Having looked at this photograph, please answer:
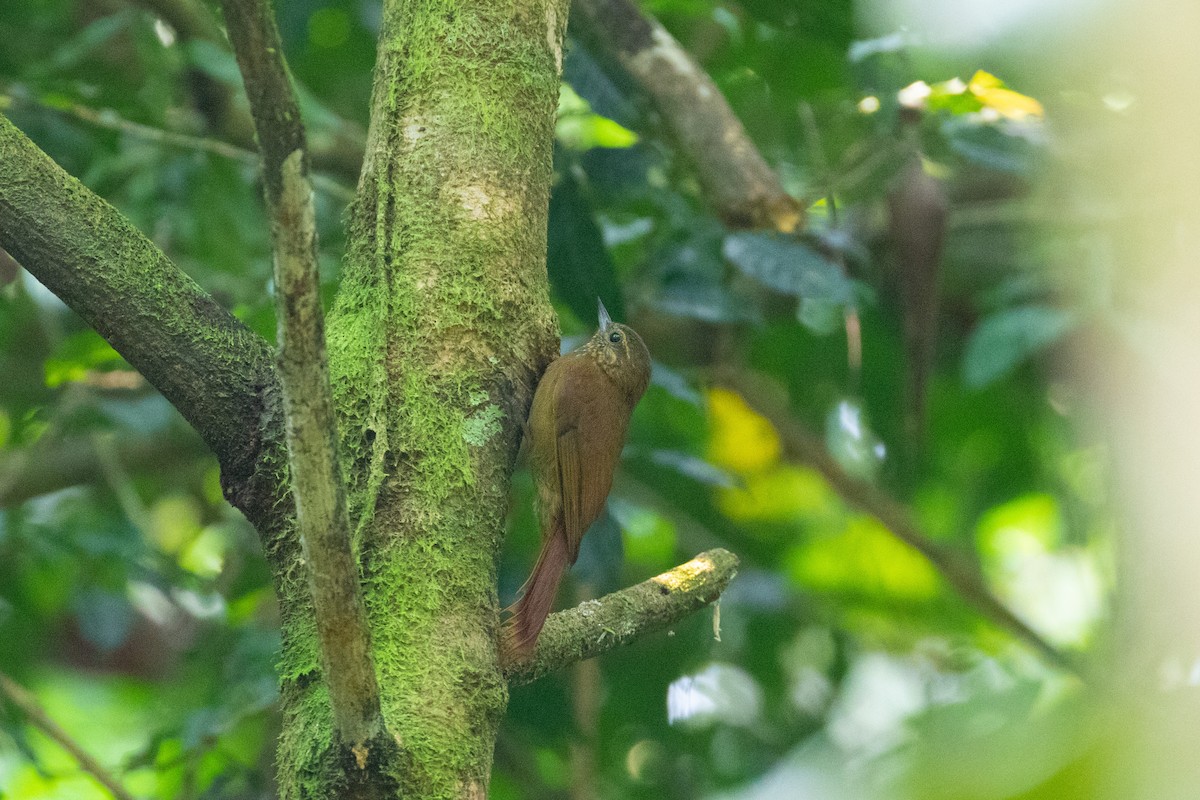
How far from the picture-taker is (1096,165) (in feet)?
11.6

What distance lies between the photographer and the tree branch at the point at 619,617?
157 cm

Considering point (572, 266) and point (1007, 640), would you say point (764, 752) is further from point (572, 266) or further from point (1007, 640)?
point (572, 266)

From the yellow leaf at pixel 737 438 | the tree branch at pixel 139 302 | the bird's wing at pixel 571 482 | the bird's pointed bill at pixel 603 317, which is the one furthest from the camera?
the yellow leaf at pixel 737 438

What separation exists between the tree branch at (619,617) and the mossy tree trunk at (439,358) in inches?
3.9

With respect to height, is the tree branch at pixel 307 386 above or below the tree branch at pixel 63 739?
above

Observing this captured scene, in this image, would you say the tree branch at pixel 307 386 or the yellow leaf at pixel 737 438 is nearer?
the tree branch at pixel 307 386

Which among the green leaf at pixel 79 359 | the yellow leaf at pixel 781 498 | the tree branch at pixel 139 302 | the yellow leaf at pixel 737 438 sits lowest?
the yellow leaf at pixel 781 498

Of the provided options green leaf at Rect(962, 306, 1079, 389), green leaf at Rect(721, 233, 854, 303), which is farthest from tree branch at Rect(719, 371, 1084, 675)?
green leaf at Rect(721, 233, 854, 303)

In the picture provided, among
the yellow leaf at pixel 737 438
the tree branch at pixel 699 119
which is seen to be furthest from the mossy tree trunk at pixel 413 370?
the yellow leaf at pixel 737 438

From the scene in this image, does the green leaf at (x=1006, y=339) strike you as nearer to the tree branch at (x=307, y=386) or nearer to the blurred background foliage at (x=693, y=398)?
the blurred background foliage at (x=693, y=398)

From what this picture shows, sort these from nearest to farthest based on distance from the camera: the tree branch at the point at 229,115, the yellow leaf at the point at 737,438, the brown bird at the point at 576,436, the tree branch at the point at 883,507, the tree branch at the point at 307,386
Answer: the tree branch at the point at 307,386, the brown bird at the point at 576,436, the tree branch at the point at 229,115, the tree branch at the point at 883,507, the yellow leaf at the point at 737,438

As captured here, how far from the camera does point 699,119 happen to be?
275cm

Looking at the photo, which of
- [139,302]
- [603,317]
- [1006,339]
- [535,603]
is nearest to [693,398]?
[603,317]

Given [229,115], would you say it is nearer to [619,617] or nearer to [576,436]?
[576,436]
